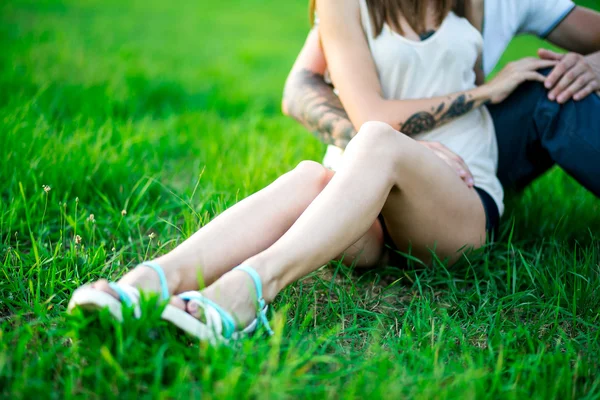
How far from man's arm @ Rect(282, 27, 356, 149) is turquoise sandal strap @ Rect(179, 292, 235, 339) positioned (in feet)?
3.37

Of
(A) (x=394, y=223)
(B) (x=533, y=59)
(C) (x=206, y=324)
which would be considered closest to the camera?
(C) (x=206, y=324)

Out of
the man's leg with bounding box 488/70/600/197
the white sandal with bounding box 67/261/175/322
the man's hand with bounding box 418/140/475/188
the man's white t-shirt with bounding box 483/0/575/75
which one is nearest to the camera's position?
the white sandal with bounding box 67/261/175/322

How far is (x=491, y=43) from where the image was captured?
7.27 ft

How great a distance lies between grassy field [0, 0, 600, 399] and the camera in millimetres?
1251

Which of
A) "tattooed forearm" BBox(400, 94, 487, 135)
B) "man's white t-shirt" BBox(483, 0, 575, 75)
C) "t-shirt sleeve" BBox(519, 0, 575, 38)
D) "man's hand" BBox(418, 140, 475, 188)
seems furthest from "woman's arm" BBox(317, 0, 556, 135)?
"t-shirt sleeve" BBox(519, 0, 575, 38)

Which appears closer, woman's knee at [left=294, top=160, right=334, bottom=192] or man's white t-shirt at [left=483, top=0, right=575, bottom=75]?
woman's knee at [left=294, top=160, right=334, bottom=192]

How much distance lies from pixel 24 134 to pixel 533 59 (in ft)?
7.45

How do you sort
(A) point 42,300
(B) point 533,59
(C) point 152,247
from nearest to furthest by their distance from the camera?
(A) point 42,300 < (C) point 152,247 < (B) point 533,59

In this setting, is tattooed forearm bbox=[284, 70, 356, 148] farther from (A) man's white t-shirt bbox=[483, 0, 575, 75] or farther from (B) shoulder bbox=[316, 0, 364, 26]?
(A) man's white t-shirt bbox=[483, 0, 575, 75]

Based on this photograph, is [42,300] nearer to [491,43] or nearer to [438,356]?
[438,356]

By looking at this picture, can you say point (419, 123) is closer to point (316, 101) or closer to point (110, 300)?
point (316, 101)

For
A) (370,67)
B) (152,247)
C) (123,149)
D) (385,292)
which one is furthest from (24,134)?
(385,292)

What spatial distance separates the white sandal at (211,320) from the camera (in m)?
1.27

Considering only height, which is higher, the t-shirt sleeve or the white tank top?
the t-shirt sleeve
